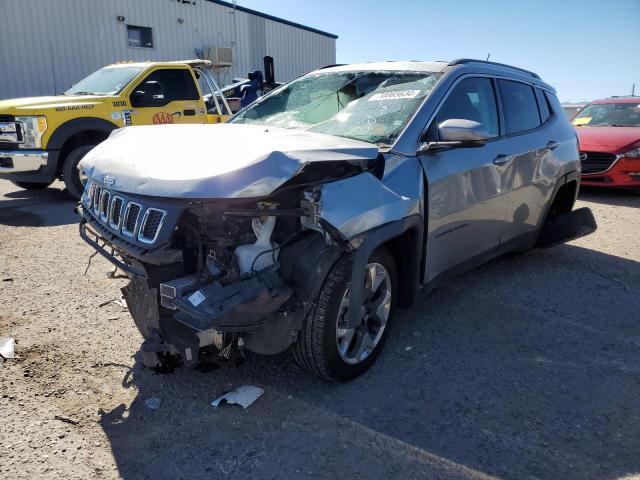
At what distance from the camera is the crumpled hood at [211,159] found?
7.68 ft

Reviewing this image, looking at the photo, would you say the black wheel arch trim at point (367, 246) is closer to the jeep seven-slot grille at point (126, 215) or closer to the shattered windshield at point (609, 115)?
the jeep seven-slot grille at point (126, 215)

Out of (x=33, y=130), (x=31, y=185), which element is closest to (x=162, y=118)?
(x=33, y=130)

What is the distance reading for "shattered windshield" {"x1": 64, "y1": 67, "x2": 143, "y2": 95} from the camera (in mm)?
8305

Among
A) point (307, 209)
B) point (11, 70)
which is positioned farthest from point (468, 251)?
point (11, 70)

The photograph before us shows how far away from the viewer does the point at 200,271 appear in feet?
8.18

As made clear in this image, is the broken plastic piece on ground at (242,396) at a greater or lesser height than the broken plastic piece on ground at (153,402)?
greater

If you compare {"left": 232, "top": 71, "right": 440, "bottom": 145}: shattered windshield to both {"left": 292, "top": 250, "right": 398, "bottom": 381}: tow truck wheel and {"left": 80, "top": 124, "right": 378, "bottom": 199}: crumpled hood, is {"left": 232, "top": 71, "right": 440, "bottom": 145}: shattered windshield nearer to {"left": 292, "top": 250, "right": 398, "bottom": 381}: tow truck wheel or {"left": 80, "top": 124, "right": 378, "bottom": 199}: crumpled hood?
{"left": 80, "top": 124, "right": 378, "bottom": 199}: crumpled hood

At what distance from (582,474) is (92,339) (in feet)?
9.64

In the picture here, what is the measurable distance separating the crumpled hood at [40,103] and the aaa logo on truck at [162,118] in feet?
2.76

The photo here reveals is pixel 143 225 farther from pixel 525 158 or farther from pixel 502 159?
pixel 525 158

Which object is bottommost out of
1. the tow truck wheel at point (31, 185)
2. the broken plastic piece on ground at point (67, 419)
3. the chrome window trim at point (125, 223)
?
the broken plastic piece on ground at point (67, 419)

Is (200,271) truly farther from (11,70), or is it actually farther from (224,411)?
(11,70)

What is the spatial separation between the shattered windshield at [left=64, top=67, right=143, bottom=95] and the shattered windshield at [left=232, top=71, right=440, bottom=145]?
4892 millimetres

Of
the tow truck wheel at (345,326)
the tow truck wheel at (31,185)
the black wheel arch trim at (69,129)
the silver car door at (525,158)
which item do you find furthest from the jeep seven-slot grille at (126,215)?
the tow truck wheel at (31,185)
